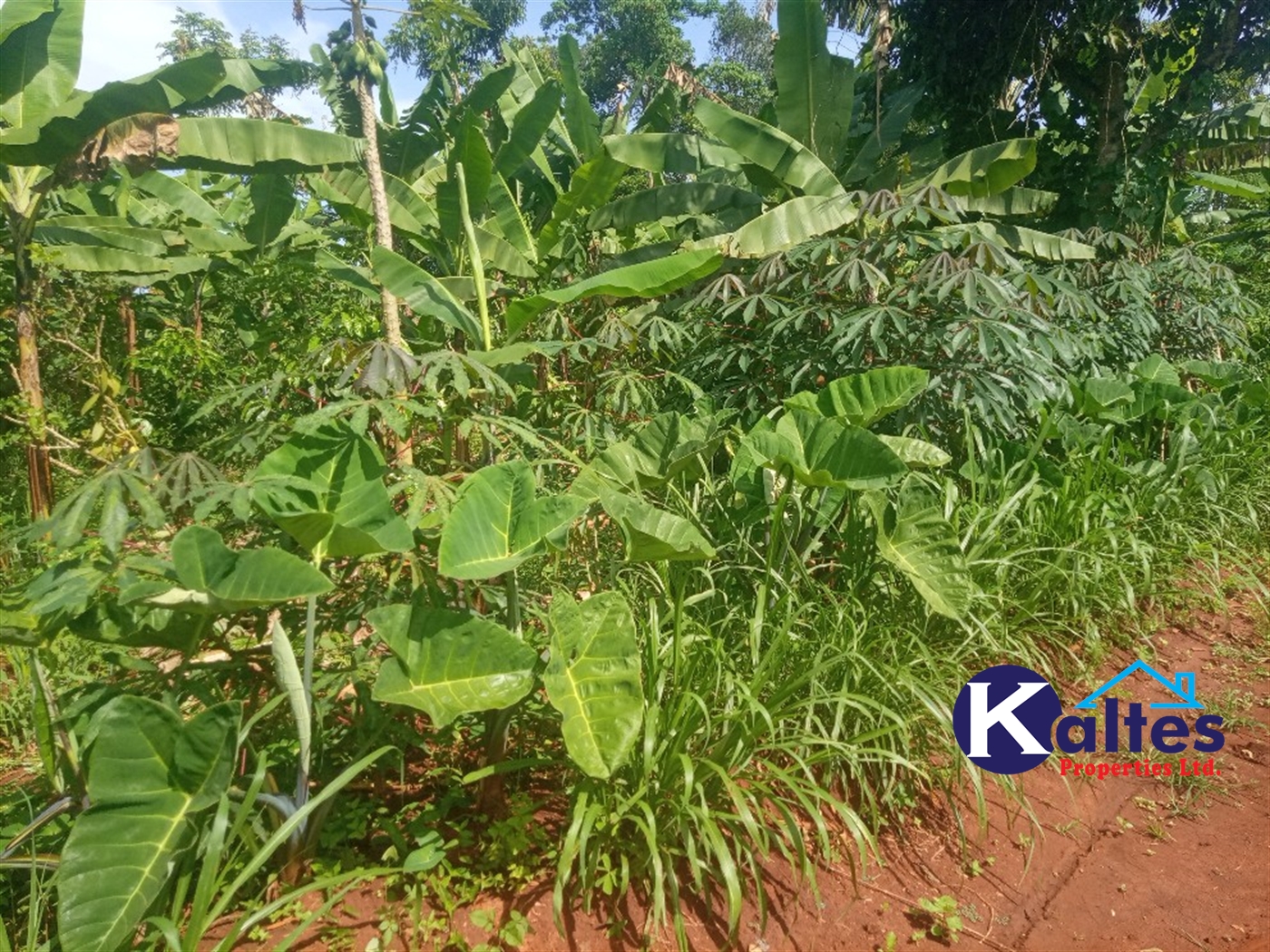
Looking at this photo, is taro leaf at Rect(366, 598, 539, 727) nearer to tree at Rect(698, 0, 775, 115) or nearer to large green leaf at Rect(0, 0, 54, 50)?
large green leaf at Rect(0, 0, 54, 50)

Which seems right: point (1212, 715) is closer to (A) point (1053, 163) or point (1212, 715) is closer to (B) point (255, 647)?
(B) point (255, 647)

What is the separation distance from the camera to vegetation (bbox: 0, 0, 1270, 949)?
6.19 ft

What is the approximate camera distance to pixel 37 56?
436 cm

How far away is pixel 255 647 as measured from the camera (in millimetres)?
2158

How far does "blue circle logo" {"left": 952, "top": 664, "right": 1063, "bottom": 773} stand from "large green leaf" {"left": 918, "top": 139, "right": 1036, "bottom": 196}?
403cm

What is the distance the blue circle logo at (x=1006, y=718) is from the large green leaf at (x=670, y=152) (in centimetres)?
437

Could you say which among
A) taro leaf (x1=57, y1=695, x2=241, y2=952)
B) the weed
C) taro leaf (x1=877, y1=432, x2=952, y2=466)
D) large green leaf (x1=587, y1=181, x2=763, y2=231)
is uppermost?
large green leaf (x1=587, y1=181, x2=763, y2=231)

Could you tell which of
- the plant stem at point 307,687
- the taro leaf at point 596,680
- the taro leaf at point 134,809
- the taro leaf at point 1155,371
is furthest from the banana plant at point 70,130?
the taro leaf at point 1155,371

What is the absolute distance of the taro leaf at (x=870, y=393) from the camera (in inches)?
117

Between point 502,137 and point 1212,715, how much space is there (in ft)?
15.8

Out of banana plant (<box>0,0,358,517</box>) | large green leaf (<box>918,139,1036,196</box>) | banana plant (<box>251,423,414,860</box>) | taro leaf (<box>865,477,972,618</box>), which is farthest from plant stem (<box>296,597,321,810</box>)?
large green leaf (<box>918,139,1036,196</box>)

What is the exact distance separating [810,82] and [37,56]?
15.7 feet

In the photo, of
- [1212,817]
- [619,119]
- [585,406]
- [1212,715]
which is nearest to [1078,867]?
[1212,817]

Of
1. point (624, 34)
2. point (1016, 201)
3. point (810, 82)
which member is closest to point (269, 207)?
point (810, 82)
